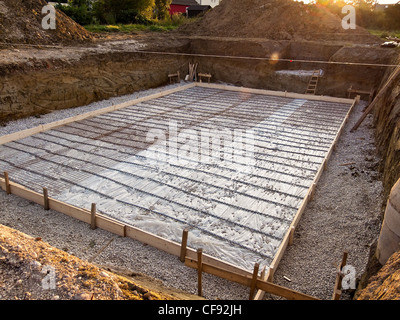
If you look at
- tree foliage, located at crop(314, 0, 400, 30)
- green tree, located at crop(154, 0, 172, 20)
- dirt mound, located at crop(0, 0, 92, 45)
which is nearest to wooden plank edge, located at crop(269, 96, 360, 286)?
dirt mound, located at crop(0, 0, 92, 45)

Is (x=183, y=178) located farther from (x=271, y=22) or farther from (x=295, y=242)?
(x=271, y=22)

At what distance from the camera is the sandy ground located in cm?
472

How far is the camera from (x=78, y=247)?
17.4 feet

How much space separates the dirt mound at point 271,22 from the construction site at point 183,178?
4.41 m

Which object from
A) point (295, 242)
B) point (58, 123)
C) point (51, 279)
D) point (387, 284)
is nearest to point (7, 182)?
point (58, 123)

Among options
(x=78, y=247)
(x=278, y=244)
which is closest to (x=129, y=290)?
(x=78, y=247)

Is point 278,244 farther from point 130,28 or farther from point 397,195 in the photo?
point 130,28

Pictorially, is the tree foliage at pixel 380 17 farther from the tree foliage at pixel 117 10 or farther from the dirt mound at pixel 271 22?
the tree foliage at pixel 117 10

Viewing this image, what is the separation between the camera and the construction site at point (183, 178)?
429cm

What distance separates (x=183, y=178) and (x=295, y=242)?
9.64ft

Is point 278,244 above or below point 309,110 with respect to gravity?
below

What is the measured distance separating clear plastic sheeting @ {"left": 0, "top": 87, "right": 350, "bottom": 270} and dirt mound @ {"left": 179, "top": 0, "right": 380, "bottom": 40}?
10288 millimetres

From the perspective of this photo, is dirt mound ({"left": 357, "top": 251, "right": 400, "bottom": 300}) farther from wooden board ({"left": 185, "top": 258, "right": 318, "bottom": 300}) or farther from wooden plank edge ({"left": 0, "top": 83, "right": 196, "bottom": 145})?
wooden plank edge ({"left": 0, "top": 83, "right": 196, "bottom": 145})
